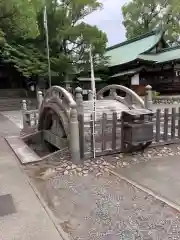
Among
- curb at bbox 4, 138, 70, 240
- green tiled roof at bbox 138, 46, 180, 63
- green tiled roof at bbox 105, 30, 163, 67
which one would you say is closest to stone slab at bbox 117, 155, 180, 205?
curb at bbox 4, 138, 70, 240

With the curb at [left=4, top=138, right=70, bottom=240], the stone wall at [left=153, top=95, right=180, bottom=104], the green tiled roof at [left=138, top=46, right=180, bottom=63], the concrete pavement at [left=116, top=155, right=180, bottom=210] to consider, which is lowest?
the curb at [left=4, top=138, right=70, bottom=240]

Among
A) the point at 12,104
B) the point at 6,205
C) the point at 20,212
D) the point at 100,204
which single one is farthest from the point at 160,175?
the point at 12,104

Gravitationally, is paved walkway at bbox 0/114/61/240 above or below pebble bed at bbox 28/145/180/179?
below

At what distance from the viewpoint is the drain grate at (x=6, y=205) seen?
11.1ft

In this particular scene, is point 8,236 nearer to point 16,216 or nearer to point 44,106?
point 16,216

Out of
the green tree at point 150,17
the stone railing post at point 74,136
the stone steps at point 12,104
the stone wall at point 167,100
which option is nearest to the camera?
the stone railing post at point 74,136

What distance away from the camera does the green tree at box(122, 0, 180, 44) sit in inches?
1183

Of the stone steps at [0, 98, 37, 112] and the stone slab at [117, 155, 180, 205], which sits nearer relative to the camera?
the stone slab at [117, 155, 180, 205]

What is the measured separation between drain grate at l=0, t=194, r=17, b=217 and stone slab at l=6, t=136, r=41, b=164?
5.55 feet

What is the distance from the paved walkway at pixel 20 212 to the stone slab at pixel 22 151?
2.00 ft

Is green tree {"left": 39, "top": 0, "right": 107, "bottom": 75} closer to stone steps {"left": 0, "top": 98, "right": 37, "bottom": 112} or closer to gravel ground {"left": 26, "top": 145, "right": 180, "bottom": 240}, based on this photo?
stone steps {"left": 0, "top": 98, "right": 37, "bottom": 112}

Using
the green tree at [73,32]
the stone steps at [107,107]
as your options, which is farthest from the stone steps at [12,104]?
the stone steps at [107,107]

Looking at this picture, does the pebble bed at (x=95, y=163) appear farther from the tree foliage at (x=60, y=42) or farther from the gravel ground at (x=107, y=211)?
the tree foliage at (x=60, y=42)

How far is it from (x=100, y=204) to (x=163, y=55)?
74.4ft
